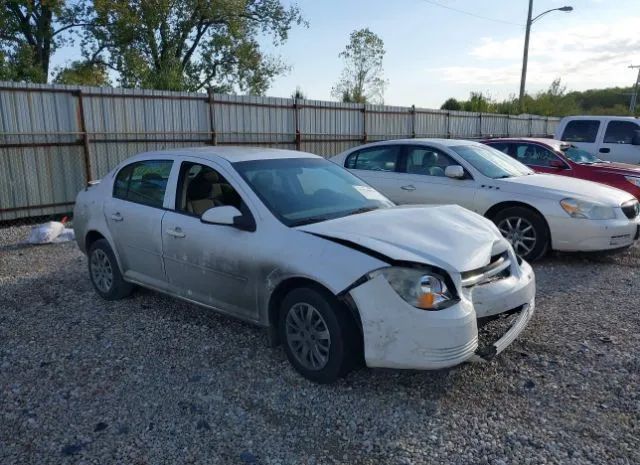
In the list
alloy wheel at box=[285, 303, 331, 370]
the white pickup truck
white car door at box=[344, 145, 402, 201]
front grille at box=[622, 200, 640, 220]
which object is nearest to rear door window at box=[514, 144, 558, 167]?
front grille at box=[622, 200, 640, 220]

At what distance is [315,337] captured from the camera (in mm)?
3479

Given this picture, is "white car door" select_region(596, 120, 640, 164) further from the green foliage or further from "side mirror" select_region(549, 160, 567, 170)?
the green foliage

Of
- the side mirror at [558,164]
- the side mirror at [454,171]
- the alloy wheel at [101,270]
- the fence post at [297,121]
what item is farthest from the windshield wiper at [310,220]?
the fence post at [297,121]

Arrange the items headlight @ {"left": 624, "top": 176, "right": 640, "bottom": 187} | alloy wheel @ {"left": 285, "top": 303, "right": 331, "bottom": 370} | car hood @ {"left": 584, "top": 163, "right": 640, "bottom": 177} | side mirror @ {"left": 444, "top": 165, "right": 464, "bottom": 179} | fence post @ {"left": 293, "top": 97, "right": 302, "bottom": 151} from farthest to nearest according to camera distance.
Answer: fence post @ {"left": 293, "top": 97, "right": 302, "bottom": 151}, car hood @ {"left": 584, "top": 163, "right": 640, "bottom": 177}, headlight @ {"left": 624, "top": 176, "right": 640, "bottom": 187}, side mirror @ {"left": 444, "top": 165, "right": 464, "bottom": 179}, alloy wheel @ {"left": 285, "top": 303, "right": 331, "bottom": 370}

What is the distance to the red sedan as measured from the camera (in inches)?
344

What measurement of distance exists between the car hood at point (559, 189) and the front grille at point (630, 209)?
57 mm

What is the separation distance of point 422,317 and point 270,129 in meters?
10.4

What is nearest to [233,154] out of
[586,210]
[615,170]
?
[586,210]

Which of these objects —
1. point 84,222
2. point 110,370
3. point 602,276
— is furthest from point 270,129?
point 110,370

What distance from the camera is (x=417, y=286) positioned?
125 inches

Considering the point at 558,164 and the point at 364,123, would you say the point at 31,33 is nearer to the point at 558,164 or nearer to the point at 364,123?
Answer: the point at 364,123

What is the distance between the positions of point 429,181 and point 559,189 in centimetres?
162

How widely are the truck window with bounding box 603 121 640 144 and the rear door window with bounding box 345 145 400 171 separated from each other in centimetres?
682

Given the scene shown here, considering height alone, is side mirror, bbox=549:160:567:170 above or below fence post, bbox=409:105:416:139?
below
